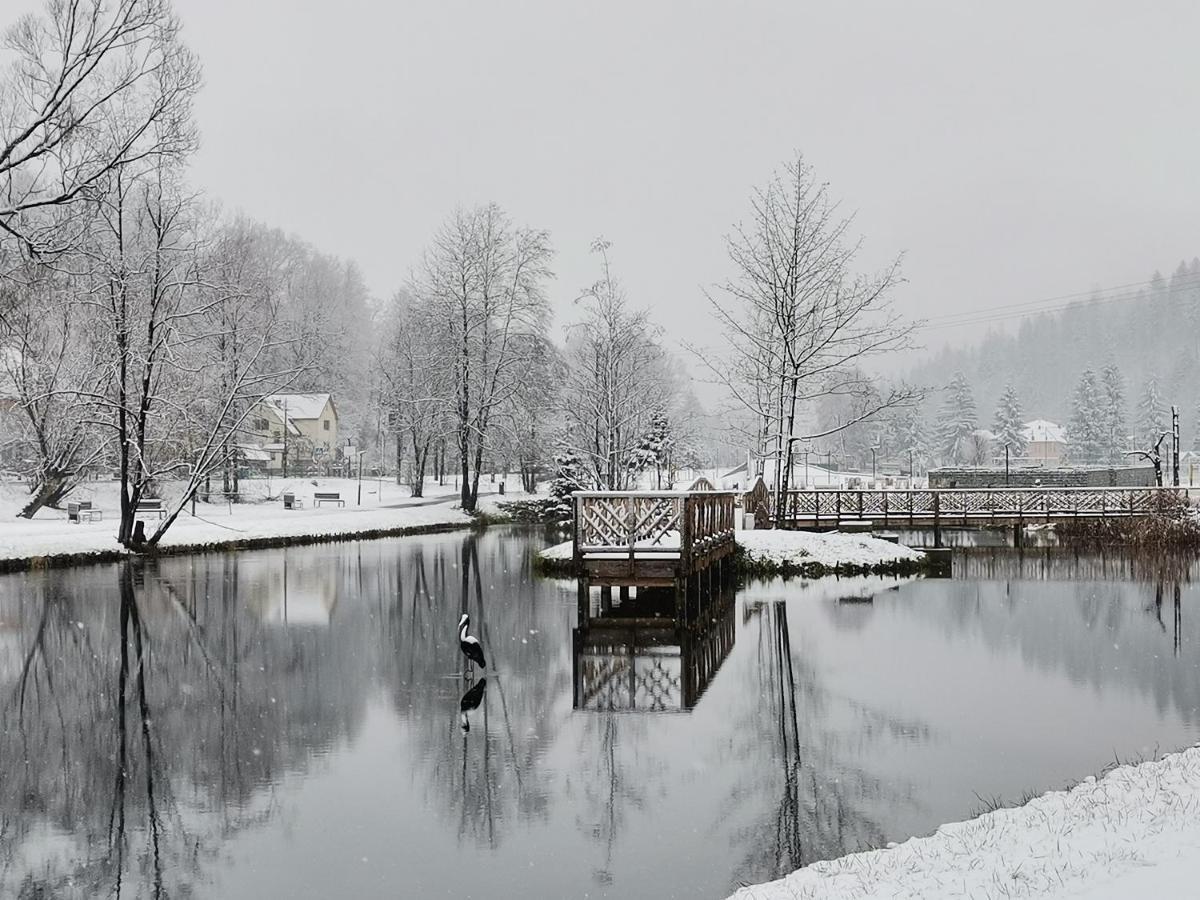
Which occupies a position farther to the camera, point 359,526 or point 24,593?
point 359,526

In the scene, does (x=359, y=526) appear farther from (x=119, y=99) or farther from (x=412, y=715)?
(x=412, y=715)

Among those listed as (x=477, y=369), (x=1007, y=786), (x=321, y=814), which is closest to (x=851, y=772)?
(x=1007, y=786)

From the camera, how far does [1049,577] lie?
2486cm

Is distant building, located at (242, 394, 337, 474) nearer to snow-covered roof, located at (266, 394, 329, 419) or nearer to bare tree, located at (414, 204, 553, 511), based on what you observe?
snow-covered roof, located at (266, 394, 329, 419)

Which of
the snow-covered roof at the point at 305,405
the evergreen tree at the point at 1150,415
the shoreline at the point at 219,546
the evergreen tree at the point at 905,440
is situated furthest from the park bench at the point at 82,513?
the evergreen tree at the point at 1150,415

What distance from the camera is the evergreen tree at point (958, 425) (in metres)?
95.3

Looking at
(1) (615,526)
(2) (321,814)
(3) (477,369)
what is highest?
(3) (477,369)

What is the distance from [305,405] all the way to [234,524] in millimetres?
37641

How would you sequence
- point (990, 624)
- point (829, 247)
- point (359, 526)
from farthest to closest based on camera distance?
point (359, 526), point (829, 247), point (990, 624)

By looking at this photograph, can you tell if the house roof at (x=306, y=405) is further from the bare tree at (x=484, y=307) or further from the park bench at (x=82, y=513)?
the park bench at (x=82, y=513)

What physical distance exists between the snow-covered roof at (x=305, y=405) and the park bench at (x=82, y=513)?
108 ft

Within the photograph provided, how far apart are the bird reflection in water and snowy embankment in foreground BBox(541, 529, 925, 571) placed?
12.7 m

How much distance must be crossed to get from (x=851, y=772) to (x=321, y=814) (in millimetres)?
4411

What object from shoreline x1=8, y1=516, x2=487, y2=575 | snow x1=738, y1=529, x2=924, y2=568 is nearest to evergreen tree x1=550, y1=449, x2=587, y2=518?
shoreline x1=8, y1=516, x2=487, y2=575
